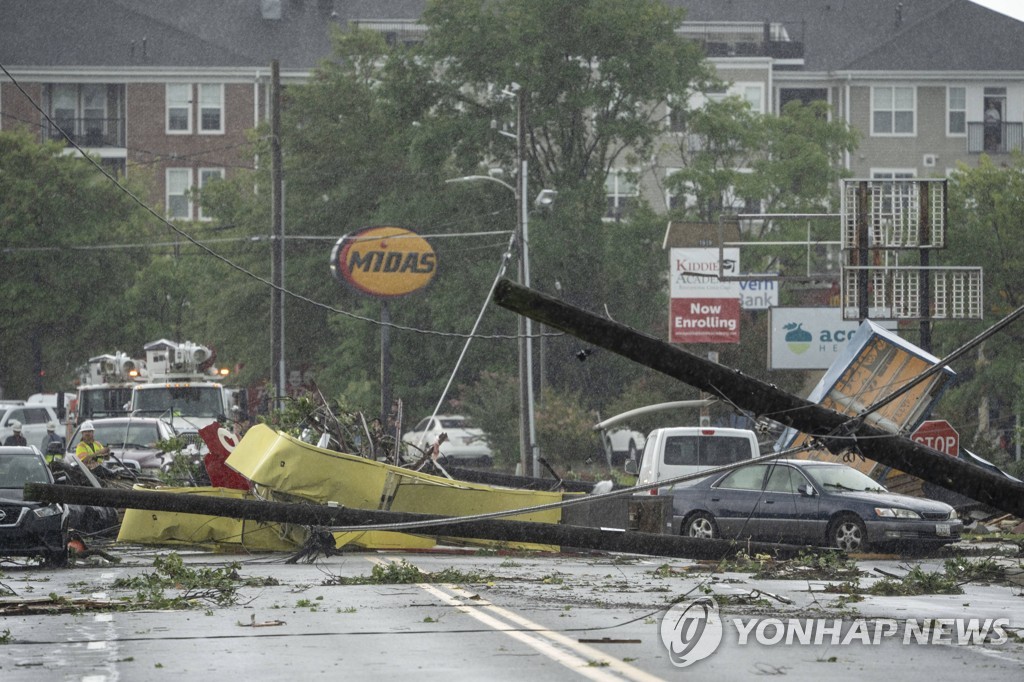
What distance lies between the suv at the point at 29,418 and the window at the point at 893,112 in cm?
3829

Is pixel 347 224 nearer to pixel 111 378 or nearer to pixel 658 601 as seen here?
pixel 111 378

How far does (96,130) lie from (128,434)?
4730 centimetres

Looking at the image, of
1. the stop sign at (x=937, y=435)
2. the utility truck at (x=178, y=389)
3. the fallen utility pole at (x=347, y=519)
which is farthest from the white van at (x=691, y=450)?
the utility truck at (x=178, y=389)

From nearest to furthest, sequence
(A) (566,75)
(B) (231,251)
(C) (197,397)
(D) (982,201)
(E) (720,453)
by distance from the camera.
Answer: (E) (720,453) < (C) (197,397) < (D) (982,201) < (A) (566,75) < (B) (231,251)

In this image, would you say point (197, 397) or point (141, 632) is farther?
point (197, 397)

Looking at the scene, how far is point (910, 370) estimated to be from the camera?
26.7m

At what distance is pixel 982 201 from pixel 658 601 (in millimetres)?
32603

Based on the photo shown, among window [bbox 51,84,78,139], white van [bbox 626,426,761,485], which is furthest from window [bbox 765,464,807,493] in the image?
window [bbox 51,84,78,139]

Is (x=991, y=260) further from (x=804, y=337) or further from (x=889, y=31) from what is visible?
(x=889, y=31)

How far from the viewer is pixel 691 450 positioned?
1001 inches

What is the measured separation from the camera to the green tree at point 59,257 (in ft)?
196

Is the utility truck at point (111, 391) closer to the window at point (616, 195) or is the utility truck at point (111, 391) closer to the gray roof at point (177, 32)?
the window at point (616, 195)

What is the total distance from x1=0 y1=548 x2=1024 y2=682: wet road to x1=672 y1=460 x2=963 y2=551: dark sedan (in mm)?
2967

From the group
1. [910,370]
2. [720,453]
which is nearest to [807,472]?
[720,453]
